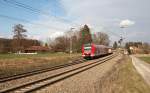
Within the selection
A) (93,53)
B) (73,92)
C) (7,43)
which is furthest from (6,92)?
(7,43)

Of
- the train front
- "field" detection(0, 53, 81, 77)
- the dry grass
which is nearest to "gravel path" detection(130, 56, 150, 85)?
the dry grass

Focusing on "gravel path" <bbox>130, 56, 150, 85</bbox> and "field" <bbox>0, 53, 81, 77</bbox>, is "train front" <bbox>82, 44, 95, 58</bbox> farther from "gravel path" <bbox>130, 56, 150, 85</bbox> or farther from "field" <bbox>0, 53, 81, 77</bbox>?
"gravel path" <bbox>130, 56, 150, 85</bbox>

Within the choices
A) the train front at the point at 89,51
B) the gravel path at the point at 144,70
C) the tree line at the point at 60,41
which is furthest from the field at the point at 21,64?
the tree line at the point at 60,41

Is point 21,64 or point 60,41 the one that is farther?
point 60,41

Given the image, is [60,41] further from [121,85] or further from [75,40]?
[121,85]

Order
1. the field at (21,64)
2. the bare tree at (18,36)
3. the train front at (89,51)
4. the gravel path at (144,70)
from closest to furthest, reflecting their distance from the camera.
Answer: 1. the gravel path at (144,70)
2. the field at (21,64)
3. the train front at (89,51)
4. the bare tree at (18,36)

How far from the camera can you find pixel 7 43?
→ 124 meters

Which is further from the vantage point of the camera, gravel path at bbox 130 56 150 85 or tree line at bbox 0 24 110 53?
tree line at bbox 0 24 110 53

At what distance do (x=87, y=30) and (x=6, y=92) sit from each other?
346ft

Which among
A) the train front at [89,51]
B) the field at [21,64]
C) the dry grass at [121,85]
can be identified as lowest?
the dry grass at [121,85]

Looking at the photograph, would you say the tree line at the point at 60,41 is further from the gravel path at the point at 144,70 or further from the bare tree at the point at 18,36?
the gravel path at the point at 144,70

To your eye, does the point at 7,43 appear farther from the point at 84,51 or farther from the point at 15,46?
the point at 84,51

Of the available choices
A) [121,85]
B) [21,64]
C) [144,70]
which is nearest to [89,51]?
[21,64]

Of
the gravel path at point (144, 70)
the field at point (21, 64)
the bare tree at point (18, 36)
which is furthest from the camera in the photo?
the bare tree at point (18, 36)
